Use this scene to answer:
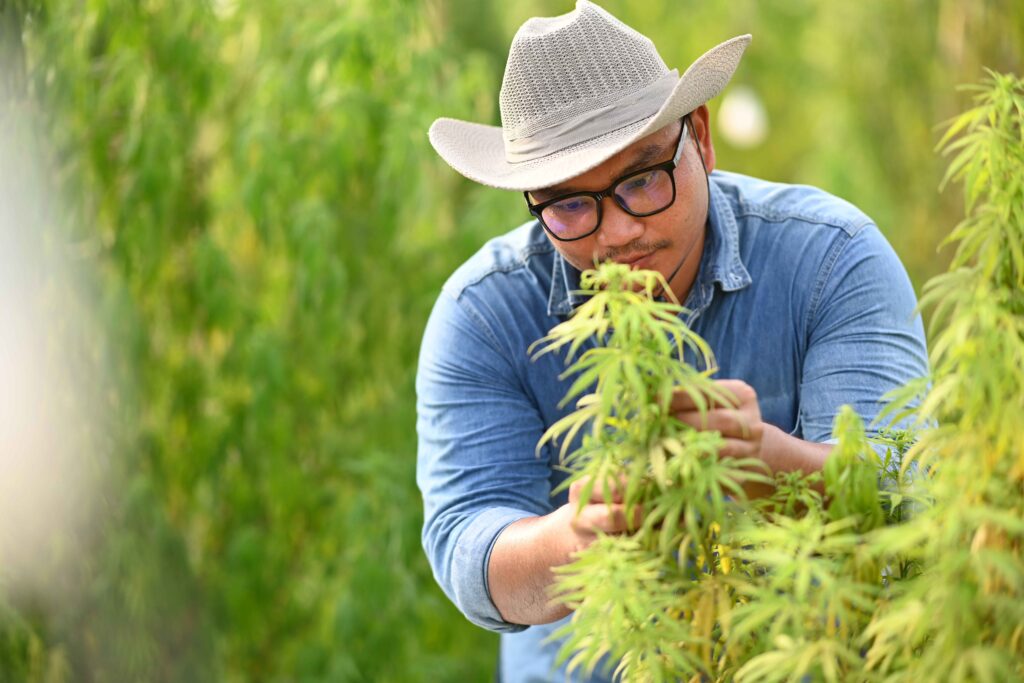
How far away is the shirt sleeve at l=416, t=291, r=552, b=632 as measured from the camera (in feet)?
4.99

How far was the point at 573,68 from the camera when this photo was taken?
1.55m

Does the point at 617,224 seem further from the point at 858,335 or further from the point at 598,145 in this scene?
the point at 858,335

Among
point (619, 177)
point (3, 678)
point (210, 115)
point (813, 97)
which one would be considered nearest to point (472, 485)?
point (619, 177)

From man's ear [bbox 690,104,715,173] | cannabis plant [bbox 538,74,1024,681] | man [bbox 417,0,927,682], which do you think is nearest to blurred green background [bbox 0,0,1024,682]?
man [bbox 417,0,927,682]

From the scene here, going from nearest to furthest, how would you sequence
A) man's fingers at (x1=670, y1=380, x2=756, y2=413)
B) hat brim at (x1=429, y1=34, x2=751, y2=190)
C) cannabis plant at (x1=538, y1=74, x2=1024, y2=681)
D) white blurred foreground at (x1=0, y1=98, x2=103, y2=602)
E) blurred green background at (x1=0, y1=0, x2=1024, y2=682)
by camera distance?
1. cannabis plant at (x1=538, y1=74, x2=1024, y2=681)
2. man's fingers at (x1=670, y1=380, x2=756, y2=413)
3. hat brim at (x1=429, y1=34, x2=751, y2=190)
4. white blurred foreground at (x1=0, y1=98, x2=103, y2=602)
5. blurred green background at (x1=0, y1=0, x2=1024, y2=682)

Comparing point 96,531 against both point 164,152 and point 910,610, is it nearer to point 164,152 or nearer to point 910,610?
point 164,152

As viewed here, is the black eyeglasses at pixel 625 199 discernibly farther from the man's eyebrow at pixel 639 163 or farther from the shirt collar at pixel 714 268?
the shirt collar at pixel 714 268

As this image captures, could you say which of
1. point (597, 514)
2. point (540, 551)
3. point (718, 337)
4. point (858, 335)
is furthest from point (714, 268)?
point (597, 514)

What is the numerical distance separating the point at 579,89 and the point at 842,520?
75cm

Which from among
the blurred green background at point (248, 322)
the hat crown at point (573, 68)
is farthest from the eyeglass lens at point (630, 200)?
the blurred green background at point (248, 322)

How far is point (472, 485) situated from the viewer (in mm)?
1621

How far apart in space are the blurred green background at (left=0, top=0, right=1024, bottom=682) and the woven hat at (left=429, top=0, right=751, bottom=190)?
4.03 ft

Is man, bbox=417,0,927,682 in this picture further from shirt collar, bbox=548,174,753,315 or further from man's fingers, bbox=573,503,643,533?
man's fingers, bbox=573,503,643,533

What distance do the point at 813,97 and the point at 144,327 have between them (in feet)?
15.1
